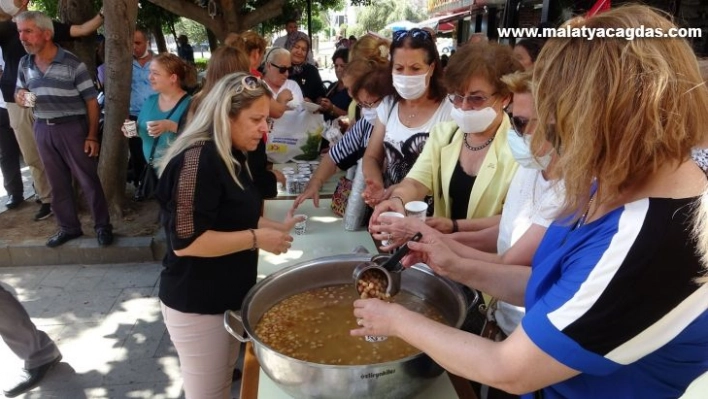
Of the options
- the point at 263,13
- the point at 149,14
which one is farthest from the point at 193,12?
the point at 149,14

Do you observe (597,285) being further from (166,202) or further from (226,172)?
(166,202)

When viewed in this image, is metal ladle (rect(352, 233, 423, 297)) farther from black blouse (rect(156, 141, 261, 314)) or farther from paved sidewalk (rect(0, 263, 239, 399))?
paved sidewalk (rect(0, 263, 239, 399))

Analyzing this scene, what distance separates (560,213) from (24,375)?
11.0ft

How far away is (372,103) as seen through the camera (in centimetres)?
302

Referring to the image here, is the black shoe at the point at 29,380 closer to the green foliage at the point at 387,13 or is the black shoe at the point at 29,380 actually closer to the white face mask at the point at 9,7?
the white face mask at the point at 9,7

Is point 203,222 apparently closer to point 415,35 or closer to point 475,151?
point 475,151

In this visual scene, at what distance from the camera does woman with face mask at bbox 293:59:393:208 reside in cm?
297

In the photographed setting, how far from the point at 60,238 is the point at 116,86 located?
5.15ft

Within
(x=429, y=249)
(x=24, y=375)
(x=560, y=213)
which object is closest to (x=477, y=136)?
(x=429, y=249)

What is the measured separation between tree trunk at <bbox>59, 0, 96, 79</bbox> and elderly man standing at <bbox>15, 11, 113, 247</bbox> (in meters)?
0.92

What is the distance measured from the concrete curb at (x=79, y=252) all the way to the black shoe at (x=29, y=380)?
175 cm

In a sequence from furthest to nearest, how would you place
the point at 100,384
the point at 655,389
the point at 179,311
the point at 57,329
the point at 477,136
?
the point at 57,329 → the point at 100,384 → the point at 477,136 → the point at 179,311 → the point at 655,389

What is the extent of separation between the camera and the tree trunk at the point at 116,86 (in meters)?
4.67

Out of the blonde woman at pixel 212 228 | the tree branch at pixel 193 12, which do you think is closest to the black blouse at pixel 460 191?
the blonde woman at pixel 212 228
